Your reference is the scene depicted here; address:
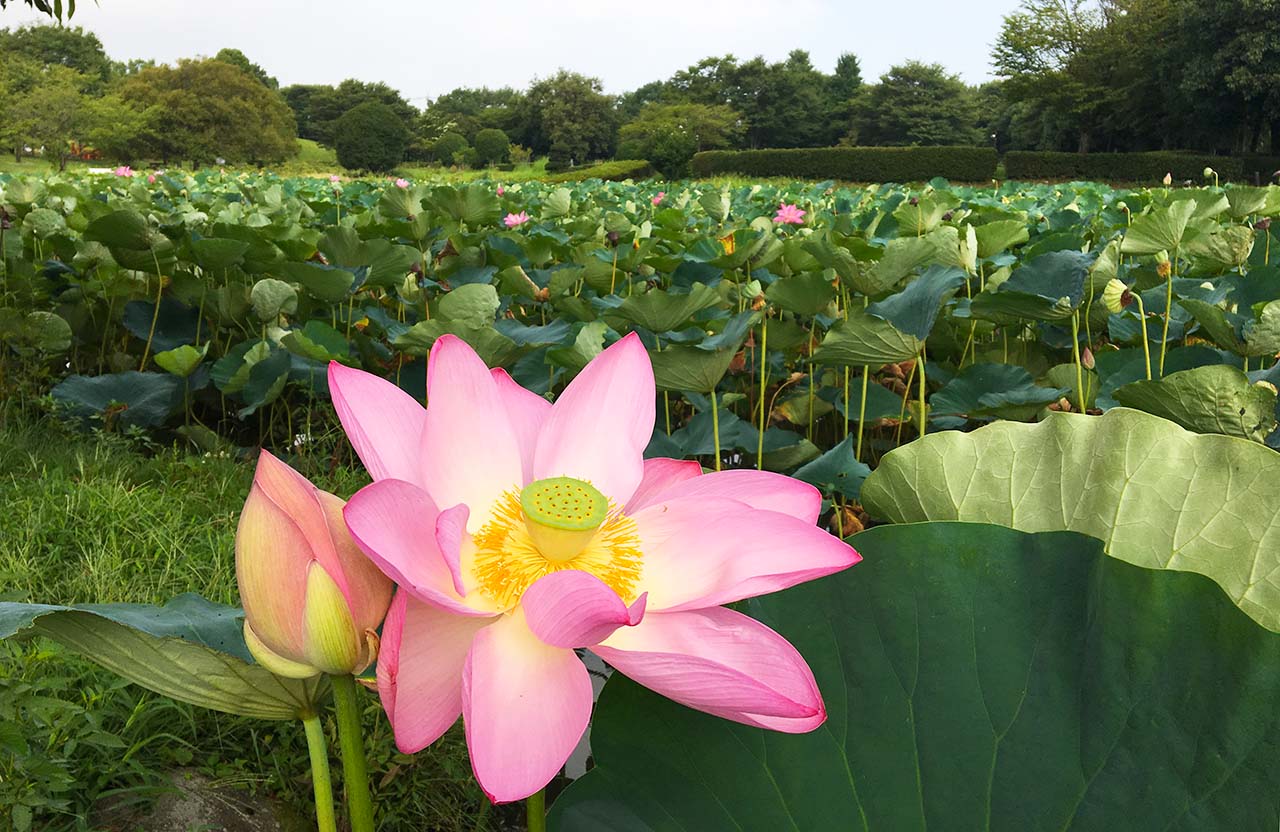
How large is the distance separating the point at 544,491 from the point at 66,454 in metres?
2.59

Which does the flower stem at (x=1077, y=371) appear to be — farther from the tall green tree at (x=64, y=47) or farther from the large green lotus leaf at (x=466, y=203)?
the tall green tree at (x=64, y=47)

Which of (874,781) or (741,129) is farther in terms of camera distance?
(741,129)

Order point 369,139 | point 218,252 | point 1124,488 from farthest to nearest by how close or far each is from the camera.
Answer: point 369,139, point 218,252, point 1124,488

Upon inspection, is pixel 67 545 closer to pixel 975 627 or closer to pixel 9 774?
pixel 9 774

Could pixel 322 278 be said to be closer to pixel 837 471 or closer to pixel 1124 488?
pixel 837 471

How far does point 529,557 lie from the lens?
17.0 inches

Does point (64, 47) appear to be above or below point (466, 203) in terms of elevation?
above

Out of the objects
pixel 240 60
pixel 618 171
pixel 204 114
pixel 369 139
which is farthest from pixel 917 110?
pixel 240 60

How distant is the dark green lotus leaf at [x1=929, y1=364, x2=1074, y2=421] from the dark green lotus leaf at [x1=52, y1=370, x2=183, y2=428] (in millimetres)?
2109

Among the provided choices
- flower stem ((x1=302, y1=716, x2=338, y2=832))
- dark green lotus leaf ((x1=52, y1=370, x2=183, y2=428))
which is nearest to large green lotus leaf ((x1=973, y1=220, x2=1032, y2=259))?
flower stem ((x1=302, y1=716, x2=338, y2=832))

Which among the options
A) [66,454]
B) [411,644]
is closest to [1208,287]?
[411,644]

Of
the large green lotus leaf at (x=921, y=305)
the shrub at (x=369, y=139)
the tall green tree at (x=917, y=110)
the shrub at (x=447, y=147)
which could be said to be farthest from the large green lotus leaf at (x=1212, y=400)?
the tall green tree at (x=917, y=110)

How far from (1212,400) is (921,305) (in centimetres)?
43

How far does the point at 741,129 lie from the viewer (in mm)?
45531
